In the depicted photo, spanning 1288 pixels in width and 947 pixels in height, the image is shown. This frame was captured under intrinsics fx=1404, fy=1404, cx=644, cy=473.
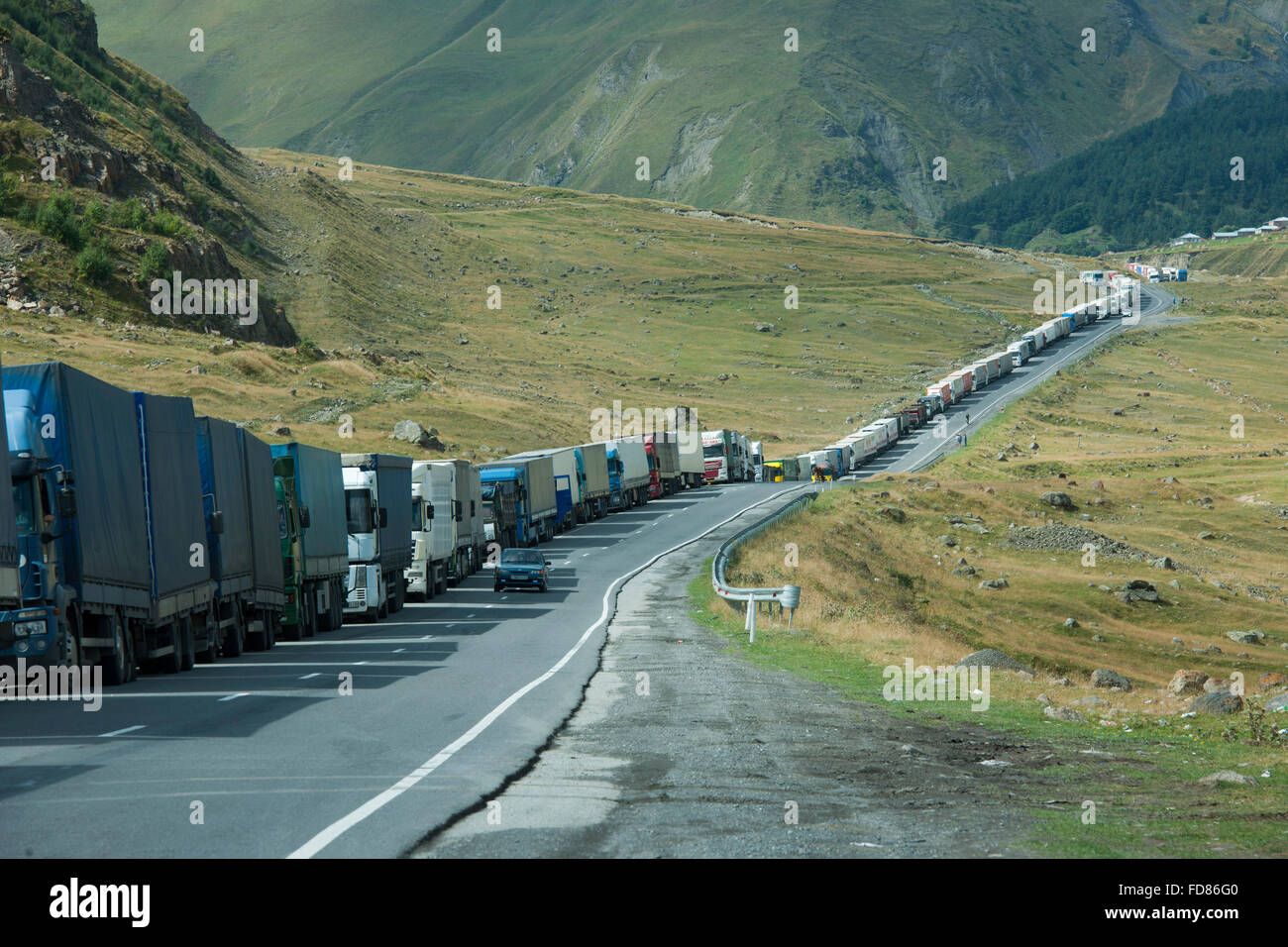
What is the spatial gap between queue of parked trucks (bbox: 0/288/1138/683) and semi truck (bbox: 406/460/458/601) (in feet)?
0.19

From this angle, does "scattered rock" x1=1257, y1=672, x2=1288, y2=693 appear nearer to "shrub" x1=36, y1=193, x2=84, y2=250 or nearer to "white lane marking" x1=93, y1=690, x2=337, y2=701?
"white lane marking" x1=93, y1=690, x2=337, y2=701

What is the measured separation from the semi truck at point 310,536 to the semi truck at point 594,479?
3113 centimetres

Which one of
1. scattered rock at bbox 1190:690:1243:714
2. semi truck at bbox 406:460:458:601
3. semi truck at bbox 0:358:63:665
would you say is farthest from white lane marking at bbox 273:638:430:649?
scattered rock at bbox 1190:690:1243:714

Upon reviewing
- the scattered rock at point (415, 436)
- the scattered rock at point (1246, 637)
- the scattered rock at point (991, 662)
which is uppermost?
the scattered rock at point (415, 436)

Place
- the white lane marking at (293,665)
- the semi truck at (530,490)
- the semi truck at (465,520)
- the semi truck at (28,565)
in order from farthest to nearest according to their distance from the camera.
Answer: the semi truck at (530,490)
the semi truck at (465,520)
the white lane marking at (293,665)
the semi truck at (28,565)

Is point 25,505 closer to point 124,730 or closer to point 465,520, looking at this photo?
point 124,730

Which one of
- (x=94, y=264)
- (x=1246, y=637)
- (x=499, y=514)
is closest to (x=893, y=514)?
(x=499, y=514)

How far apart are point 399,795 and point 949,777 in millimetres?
4845

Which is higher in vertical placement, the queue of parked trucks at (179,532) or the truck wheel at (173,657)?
the queue of parked trucks at (179,532)

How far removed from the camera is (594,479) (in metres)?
65.3

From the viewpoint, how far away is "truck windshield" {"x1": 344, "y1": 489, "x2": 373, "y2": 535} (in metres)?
33.2

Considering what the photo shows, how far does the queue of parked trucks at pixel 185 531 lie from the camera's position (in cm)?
1791

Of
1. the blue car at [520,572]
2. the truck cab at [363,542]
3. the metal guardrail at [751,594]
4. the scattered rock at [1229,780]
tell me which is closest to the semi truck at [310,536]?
the truck cab at [363,542]

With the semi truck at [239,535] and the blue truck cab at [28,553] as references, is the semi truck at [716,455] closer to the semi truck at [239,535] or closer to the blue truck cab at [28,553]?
the semi truck at [239,535]
